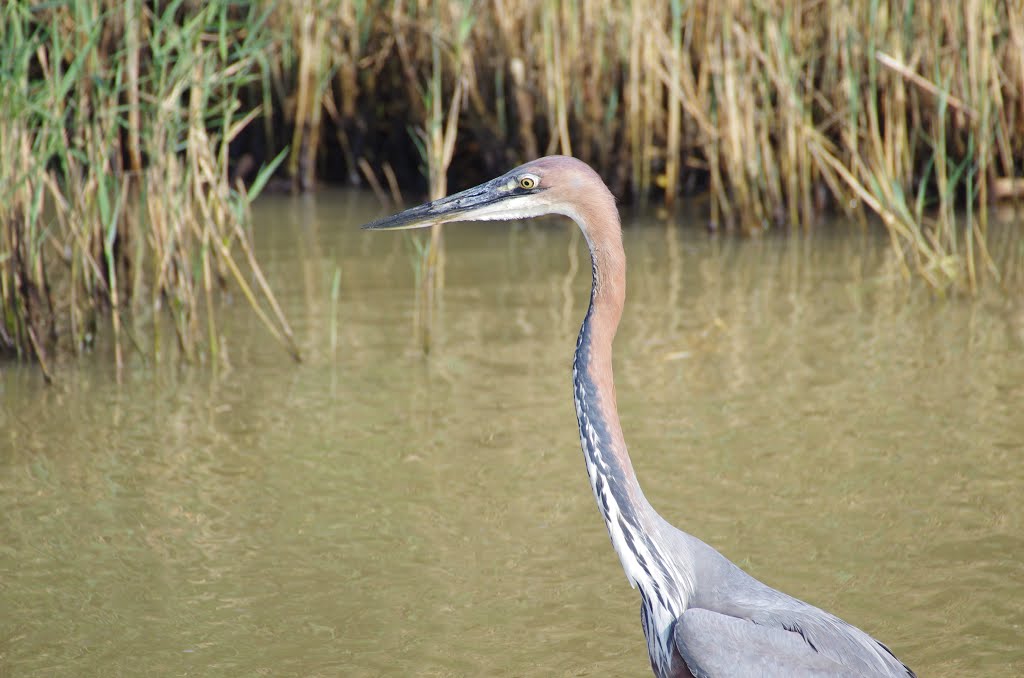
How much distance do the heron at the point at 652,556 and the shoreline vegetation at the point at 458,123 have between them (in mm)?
2181

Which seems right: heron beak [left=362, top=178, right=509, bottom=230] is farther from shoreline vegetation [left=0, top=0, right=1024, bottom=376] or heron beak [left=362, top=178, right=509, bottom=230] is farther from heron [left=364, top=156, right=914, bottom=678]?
shoreline vegetation [left=0, top=0, right=1024, bottom=376]

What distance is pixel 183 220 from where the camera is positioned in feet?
17.5

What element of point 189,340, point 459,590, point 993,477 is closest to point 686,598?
point 459,590

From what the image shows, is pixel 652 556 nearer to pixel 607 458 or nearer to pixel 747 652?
pixel 607 458

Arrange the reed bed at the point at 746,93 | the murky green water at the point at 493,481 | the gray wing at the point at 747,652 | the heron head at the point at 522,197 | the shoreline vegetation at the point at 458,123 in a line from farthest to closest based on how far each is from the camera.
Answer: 1. the reed bed at the point at 746,93
2. the shoreline vegetation at the point at 458,123
3. the murky green water at the point at 493,481
4. the heron head at the point at 522,197
5. the gray wing at the point at 747,652

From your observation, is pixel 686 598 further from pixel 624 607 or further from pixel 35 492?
pixel 35 492

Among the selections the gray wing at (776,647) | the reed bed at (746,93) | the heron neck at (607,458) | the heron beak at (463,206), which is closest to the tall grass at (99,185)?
the reed bed at (746,93)

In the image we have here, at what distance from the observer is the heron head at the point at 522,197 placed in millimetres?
3215

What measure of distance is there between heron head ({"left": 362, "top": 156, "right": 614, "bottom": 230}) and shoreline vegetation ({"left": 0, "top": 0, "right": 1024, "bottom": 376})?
2.10 meters

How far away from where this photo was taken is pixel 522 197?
3273 mm

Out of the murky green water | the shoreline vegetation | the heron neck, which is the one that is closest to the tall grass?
the shoreline vegetation

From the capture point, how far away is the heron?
109 inches

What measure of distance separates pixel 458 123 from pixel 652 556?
20.2 feet

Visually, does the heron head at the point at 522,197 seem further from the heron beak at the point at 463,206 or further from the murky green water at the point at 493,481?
the murky green water at the point at 493,481
